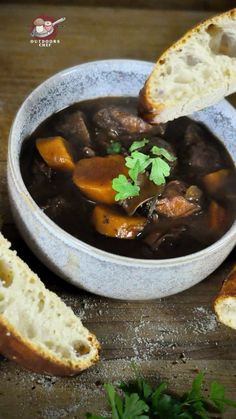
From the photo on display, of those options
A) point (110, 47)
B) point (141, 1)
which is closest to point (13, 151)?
point (110, 47)

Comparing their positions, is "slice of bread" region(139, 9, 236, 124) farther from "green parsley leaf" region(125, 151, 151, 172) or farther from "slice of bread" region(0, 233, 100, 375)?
"slice of bread" region(0, 233, 100, 375)

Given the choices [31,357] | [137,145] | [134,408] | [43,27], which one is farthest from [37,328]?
[43,27]

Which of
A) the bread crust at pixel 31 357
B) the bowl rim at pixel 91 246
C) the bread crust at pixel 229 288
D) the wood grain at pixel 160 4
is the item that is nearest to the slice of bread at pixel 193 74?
the bowl rim at pixel 91 246

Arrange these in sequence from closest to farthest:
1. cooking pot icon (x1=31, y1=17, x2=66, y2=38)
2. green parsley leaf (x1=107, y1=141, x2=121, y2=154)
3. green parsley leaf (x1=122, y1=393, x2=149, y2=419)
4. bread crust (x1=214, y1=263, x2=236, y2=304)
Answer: green parsley leaf (x1=122, y1=393, x2=149, y2=419) → bread crust (x1=214, y1=263, x2=236, y2=304) → green parsley leaf (x1=107, y1=141, x2=121, y2=154) → cooking pot icon (x1=31, y1=17, x2=66, y2=38)

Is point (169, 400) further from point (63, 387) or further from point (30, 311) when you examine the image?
point (30, 311)

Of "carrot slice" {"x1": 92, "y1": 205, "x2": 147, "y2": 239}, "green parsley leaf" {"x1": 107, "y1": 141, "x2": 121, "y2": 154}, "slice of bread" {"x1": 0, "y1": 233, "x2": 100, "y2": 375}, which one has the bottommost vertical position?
"slice of bread" {"x1": 0, "y1": 233, "x2": 100, "y2": 375}

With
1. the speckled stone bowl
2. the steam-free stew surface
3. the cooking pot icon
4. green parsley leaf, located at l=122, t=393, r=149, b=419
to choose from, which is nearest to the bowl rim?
the speckled stone bowl

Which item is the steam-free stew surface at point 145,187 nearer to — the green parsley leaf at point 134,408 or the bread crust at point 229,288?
the bread crust at point 229,288

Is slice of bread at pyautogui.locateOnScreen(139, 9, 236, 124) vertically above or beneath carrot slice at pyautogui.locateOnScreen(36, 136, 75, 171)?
above
